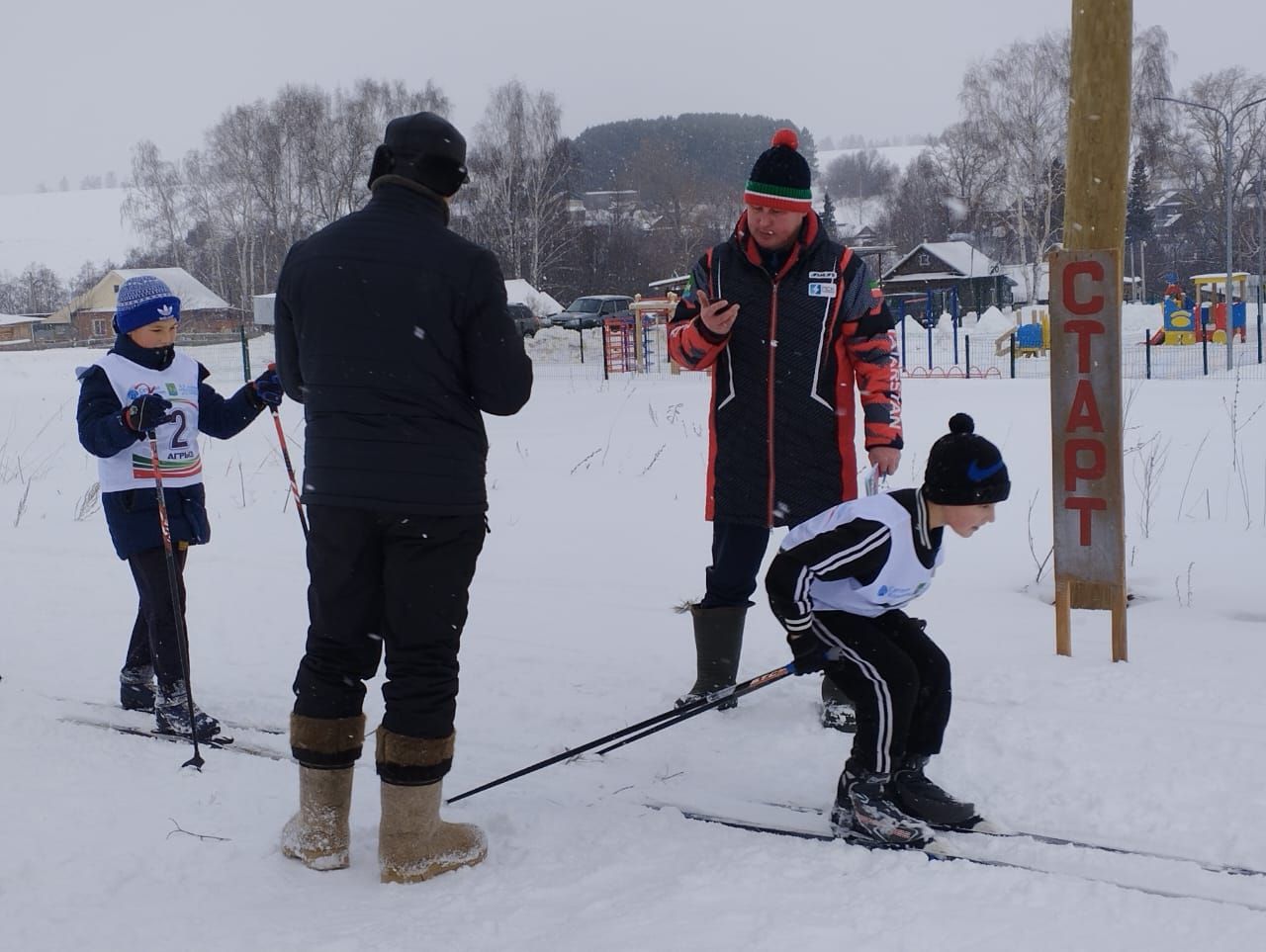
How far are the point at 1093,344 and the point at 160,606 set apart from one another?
3338mm

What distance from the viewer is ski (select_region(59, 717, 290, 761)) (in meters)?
3.53

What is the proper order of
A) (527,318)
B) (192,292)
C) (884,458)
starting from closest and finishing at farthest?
1. (884,458)
2. (527,318)
3. (192,292)

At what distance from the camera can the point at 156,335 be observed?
3625mm

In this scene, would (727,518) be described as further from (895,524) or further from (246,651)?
(246,651)

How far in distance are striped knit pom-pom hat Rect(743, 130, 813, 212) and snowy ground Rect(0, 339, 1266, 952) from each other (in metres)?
1.63

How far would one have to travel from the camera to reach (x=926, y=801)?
9.37 ft

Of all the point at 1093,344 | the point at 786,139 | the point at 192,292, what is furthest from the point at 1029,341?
the point at 192,292

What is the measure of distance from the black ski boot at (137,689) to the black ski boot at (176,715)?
22 centimetres

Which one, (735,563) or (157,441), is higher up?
(157,441)

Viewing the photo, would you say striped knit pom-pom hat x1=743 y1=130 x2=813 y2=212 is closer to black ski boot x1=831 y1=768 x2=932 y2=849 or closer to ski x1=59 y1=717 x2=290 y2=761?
black ski boot x1=831 y1=768 x2=932 y2=849

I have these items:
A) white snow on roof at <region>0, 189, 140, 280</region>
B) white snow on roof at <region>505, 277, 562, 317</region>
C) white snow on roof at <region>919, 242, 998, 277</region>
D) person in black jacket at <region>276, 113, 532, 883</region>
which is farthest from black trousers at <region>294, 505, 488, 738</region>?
white snow on roof at <region>0, 189, 140, 280</region>

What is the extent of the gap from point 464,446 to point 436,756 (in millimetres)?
731

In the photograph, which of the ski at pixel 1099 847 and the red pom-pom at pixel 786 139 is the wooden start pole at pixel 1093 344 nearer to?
the red pom-pom at pixel 786 139

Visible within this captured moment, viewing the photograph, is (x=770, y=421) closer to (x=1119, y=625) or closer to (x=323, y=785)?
(x=1119, y=625)
